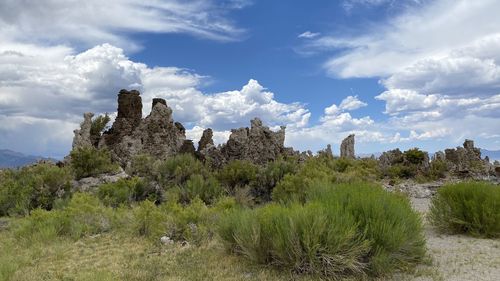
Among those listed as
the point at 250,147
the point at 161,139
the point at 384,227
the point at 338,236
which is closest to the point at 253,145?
the point at 250,147

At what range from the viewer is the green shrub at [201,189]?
1839cm

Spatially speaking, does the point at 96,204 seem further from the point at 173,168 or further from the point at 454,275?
the point at 454,275

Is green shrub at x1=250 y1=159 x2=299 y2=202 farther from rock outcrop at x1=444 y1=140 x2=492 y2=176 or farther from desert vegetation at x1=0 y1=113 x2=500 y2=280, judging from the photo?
rock outcrop at x1=444 y1=140 x2=492 y2=176

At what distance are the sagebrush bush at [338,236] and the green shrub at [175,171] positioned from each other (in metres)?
12.1

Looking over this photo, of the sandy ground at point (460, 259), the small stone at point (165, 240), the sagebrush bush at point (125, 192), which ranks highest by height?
the sagebrush bush at point (125, 192)

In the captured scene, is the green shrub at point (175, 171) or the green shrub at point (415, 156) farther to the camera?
the green shrub at point (415, 156)

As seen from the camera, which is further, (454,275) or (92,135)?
(92,135)

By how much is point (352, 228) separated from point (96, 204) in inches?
353

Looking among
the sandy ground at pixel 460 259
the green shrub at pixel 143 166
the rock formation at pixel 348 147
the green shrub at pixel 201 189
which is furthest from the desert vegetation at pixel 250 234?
the rock formation at pixel 348 147

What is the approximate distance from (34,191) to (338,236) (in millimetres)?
14884

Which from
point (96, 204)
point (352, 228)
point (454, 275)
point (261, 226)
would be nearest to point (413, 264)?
point (454, 275)

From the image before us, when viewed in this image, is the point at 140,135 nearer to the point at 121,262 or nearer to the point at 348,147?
the point at 348,147

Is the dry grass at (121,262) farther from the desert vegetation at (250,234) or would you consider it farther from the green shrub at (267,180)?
the green shrub at (267,180)

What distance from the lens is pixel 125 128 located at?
31.1 meters
